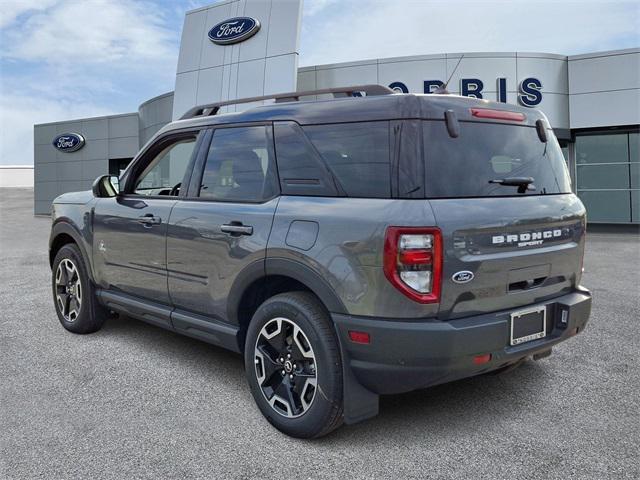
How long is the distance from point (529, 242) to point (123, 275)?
10.4 ft

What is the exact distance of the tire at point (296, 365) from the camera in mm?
2730

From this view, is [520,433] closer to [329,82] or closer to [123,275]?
[123,275]

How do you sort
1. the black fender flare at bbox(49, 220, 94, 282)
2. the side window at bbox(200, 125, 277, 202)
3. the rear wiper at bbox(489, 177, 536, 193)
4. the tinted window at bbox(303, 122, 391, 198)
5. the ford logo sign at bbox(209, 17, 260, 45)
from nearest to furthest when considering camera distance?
the tinted window at bbox(303, 122, 391, 198), the rear wiper at bbox(489, 177, 536, 193), the side window at bbox(200, 125, 277, 202), the black fender flare at bbox(49, 220, 94, 282), the ford logo sign at bbox(209, 17, 260, 45)

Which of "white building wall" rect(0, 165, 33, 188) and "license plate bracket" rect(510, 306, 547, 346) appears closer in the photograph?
"license plate bracket" rect(510, 306, 547, 346)

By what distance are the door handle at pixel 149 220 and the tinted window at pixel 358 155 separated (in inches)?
60.5

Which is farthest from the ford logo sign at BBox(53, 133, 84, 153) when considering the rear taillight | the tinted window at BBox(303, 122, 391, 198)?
the rear taillight

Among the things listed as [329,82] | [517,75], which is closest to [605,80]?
[517,75]

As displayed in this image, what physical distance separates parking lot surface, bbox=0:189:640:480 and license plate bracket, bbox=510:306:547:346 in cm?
57

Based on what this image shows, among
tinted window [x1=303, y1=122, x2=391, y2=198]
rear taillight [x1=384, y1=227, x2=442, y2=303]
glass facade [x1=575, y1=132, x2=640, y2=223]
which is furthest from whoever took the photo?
glass facade [x1=575, y1=132, x2=640, y2=223]

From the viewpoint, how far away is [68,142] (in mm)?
27703

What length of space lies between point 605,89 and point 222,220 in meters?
16.5

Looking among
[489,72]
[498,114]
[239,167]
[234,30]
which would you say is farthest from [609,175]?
[239,167]

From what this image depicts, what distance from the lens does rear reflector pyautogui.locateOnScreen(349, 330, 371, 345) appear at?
2590 mm

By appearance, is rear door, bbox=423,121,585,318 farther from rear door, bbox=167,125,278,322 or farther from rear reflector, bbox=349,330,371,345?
rear door, bbox=167,125,278,322
